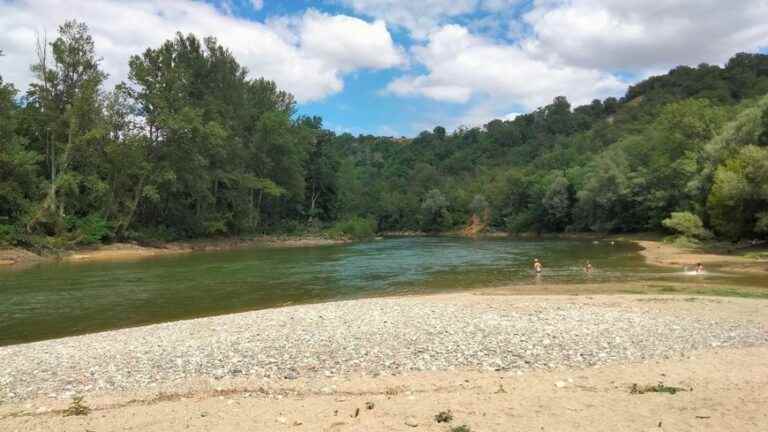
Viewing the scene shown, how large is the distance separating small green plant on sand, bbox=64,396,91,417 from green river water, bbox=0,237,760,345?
923 cm

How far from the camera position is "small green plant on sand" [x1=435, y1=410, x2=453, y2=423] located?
871 centimetres

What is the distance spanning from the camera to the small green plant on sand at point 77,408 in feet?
32.5

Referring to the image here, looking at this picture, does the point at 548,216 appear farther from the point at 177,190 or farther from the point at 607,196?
the point at 177,190

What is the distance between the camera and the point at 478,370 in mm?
11703

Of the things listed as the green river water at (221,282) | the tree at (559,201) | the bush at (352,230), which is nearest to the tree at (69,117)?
the green river water at (221,282)

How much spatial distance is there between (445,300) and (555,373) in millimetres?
11117

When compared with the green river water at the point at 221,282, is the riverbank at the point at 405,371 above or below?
above

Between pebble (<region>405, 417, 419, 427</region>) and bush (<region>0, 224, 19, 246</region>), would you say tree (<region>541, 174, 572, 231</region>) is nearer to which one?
bush (<region>0, 224, 19, 246</region>)

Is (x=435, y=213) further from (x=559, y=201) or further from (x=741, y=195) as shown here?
(x=741, y=195)

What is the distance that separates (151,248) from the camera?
61.6 metres

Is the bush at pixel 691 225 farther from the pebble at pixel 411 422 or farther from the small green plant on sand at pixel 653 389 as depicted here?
the pebble at pixel 411 422

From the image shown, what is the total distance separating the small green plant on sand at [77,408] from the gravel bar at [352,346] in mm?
729

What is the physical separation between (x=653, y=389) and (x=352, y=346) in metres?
7.09

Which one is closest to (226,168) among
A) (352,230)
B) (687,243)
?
(352,230)
